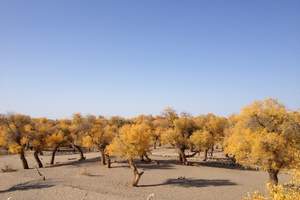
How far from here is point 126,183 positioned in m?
43.8

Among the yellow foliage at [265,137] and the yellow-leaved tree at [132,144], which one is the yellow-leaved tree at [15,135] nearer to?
the yellow-leaved tree at [132,144]

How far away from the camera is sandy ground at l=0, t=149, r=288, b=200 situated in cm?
3694

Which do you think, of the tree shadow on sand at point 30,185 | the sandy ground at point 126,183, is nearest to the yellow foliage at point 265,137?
the sandy ground at point 126,183

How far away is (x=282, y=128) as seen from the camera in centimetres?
3120

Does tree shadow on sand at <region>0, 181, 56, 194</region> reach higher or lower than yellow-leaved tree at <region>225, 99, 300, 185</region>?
lower

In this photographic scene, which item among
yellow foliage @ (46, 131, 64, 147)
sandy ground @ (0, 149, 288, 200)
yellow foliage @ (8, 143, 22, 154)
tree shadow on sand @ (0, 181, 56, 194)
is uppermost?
yellow foliage @ (46, 131, 64, 147)

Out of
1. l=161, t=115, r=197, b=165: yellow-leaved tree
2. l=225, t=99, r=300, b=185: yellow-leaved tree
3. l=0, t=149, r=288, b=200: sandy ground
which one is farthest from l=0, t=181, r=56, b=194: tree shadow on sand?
l=161, t=115, r=197, b=165: yellow-leaved tree

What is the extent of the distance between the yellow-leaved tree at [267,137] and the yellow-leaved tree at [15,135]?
38.5 m

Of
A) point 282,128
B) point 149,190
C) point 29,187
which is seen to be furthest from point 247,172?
point 29,187

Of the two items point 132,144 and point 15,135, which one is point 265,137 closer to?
point 132,144

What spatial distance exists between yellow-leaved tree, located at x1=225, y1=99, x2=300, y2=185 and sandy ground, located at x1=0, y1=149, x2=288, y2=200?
21.5ft

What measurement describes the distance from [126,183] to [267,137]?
20.6m

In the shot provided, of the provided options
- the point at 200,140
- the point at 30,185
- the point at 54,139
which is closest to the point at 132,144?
the point at 30,185

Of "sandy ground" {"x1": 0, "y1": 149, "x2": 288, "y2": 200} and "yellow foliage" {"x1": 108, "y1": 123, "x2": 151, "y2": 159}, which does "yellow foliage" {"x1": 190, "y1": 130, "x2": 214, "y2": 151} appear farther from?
"yellow foliage" {"x1": 108, "y1": 123, "x2": 151, "y2": 159}
